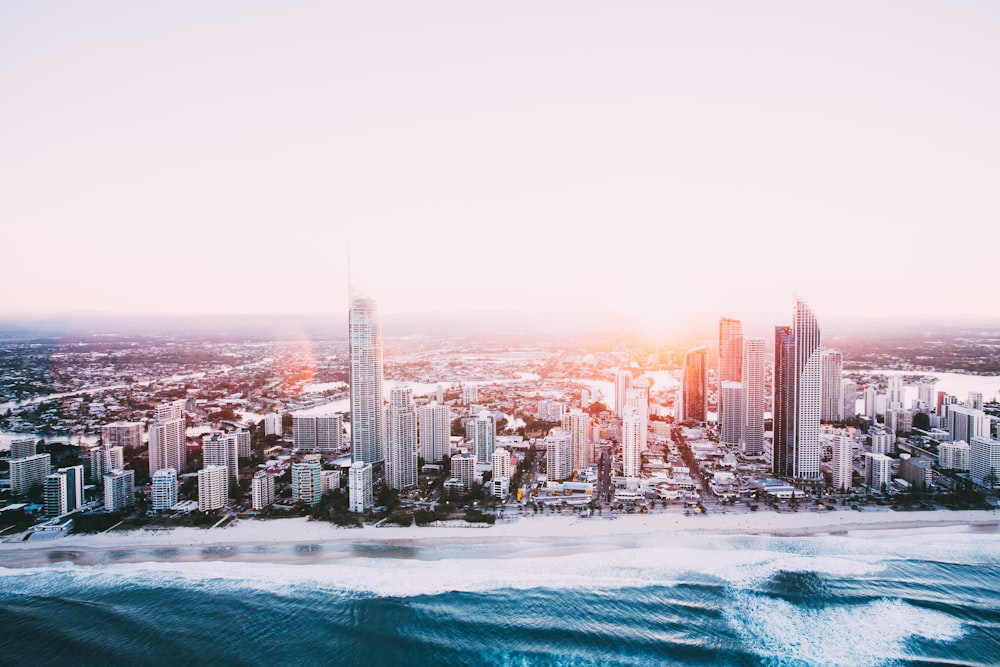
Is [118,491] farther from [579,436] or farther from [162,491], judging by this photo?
[579,436]

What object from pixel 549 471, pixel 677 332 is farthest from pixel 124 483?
pixel 677 332

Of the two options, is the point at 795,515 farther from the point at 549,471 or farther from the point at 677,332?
the point at 677,332

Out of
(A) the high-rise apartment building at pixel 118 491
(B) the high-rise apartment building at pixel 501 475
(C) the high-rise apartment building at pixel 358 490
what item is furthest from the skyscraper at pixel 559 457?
(A) the high-rise apartment building at pixel 118 491

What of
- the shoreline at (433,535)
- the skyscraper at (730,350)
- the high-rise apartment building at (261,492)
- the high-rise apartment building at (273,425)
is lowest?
the shoreline at (433,535)

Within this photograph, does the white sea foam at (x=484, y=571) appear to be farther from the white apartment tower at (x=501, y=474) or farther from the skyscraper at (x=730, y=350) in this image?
the skyscraper at (x=730, y=350)

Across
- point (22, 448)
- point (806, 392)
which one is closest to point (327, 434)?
point (22, 448)

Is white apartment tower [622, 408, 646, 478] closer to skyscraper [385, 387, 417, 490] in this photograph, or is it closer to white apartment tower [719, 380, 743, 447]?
white apartment tower [719, 380, 743, 447]
